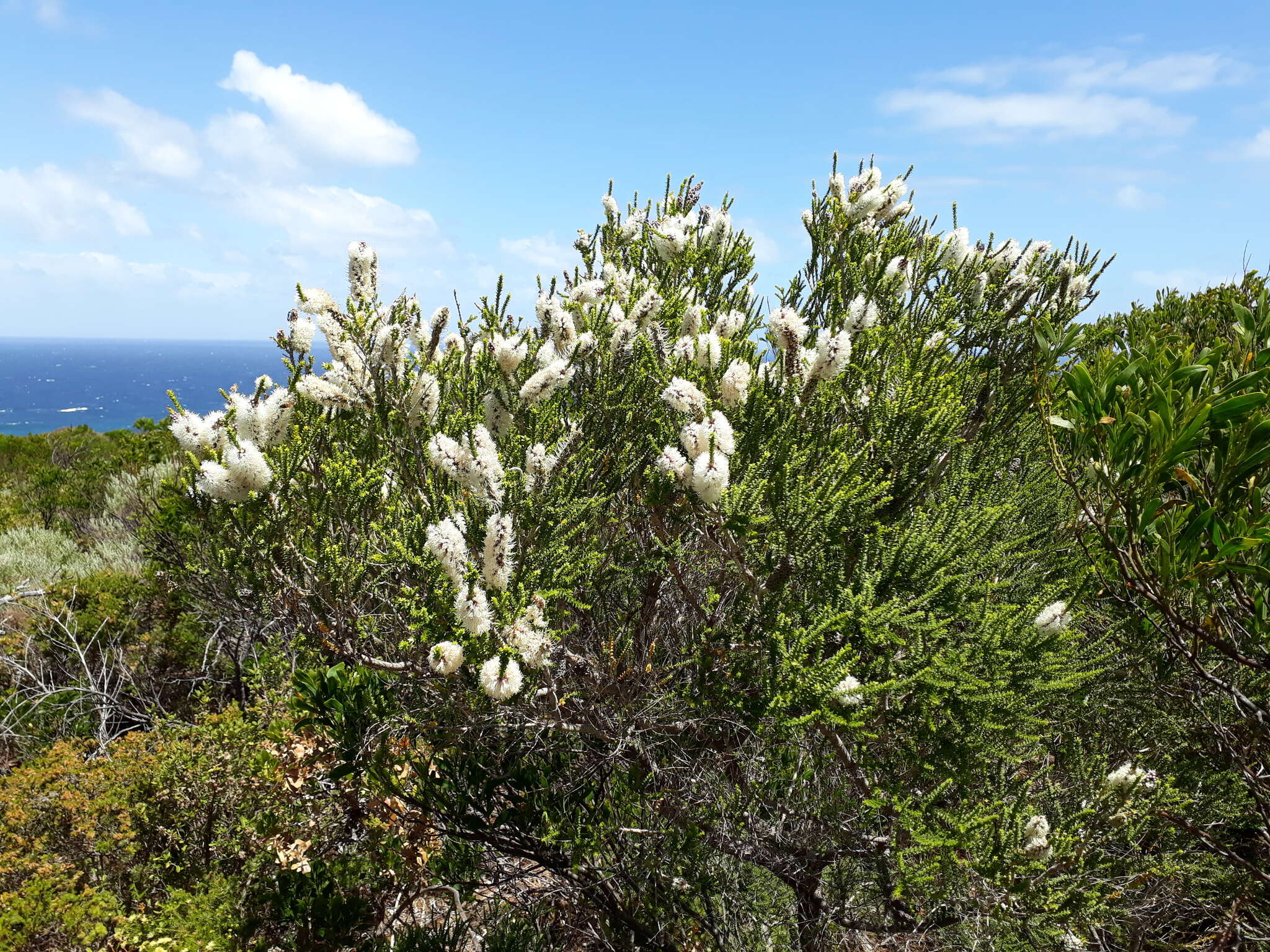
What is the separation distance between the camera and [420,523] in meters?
2.86

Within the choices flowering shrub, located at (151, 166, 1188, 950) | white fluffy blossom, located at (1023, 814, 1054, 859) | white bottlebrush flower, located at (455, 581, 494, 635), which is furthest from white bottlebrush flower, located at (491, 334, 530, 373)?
white fluffy blossom, located at (1023, 814, 1054, 859)

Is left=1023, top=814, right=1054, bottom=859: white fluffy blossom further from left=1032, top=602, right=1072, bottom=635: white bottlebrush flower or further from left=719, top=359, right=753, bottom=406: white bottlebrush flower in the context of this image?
left=719, top=359, right=753, bottom=406: white bottlebrush flower

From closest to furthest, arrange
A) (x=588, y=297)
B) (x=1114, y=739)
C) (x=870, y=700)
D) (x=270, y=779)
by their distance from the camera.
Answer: (x=870, y=700) → (x=588, y=297) → (x=1114, y=739) → (x=270, y=779)

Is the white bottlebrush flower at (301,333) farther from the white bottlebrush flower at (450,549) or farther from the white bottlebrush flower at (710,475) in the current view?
the white bottlebrush flower at (710,475)

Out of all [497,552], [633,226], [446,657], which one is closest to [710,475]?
[497,552]

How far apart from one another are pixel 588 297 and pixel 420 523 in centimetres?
153

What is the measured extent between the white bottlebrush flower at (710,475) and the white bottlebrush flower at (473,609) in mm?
903

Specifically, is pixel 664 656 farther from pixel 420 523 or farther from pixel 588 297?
pixel 588 297

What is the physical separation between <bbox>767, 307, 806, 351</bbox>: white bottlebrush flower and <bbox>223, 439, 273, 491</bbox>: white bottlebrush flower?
2268 millimetres

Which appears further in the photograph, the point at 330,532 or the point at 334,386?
the point at 330,532

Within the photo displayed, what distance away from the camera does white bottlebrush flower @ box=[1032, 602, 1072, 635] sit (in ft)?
8.57

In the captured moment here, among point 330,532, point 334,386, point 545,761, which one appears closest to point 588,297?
point 334,386

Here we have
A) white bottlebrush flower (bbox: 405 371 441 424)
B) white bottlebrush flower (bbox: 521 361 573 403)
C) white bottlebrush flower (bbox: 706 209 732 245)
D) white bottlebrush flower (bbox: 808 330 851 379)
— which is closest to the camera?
white bottlebrush flower (bbox: 808 330 851 379)

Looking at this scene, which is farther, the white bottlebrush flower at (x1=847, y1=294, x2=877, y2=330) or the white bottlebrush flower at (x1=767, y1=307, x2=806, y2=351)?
the white bottlebrush flower at (x1=847, y1=294, x2=877, y2=330)
